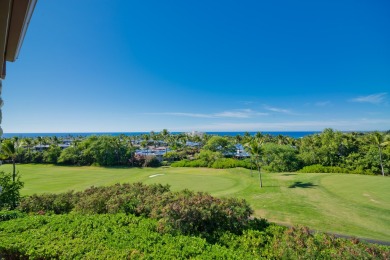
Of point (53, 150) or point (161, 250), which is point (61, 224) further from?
point (53, 150)

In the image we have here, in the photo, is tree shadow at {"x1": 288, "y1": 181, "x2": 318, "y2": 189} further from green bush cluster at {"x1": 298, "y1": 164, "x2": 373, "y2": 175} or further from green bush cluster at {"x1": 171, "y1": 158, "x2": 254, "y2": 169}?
green bush cluster at {"x1": 298, "y1": 164, "x2": 373, "y2": 175}

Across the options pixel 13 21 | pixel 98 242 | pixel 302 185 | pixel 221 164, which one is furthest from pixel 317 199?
pixel 221 164

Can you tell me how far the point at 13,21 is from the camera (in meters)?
1.77

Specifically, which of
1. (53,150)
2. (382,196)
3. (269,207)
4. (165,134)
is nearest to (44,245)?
(269,207)

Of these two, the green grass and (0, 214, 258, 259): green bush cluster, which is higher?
(0, 214, 258, 259): green bush cluster

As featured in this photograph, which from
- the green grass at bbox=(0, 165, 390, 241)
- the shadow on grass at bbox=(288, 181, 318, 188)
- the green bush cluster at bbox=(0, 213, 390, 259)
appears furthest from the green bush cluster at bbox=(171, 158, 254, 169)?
the green bush cluster at bbox=(0, 213, 390, 259)

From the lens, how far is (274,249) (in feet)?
18.6

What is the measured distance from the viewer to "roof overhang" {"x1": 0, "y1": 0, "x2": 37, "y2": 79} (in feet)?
5.15

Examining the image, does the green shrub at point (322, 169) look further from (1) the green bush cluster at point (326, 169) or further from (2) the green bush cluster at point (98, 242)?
Answer: (2) the green bush cluster at point (98, 242)

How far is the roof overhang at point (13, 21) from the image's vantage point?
157cm

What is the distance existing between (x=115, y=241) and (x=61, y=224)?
2402 millimetres

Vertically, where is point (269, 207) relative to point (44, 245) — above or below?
below

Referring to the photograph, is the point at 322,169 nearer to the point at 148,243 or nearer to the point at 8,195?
the point at 148,243

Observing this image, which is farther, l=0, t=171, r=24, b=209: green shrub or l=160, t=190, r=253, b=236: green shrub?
l=0, t=171, r=24, b=209: green shrub
